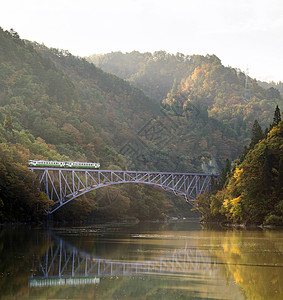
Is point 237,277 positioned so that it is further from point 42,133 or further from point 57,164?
point 42,133

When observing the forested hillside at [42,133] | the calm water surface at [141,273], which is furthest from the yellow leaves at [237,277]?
the forested hillside at [42,133]

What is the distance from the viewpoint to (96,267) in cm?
2712

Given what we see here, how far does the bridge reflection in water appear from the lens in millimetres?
23148

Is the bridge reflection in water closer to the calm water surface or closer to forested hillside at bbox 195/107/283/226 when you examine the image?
the calm water surface

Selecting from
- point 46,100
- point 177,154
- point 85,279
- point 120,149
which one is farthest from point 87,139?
point 85,279

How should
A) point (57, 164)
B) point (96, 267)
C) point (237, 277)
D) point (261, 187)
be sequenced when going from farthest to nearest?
point (57, 164), point (261, 187), point (96, 267), point (237, 277)

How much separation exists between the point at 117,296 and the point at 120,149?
159 meters

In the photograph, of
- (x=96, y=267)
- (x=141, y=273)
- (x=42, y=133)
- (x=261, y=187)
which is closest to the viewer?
(x=141, y=273)

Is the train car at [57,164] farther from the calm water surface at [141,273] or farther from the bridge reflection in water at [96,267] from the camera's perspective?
the bridge reflection in water at [96,267]

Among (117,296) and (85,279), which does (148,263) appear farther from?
(117,296)

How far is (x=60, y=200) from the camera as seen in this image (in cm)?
9125

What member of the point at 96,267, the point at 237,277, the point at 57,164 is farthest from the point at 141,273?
the point at 57,164

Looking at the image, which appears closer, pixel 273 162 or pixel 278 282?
pixel 278 282

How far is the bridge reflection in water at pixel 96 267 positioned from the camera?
23.1m
